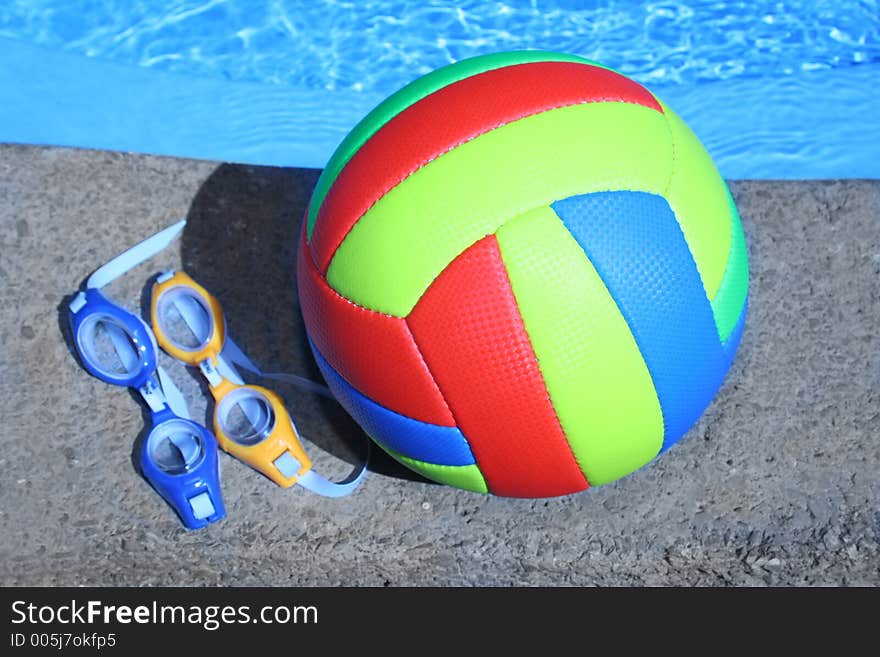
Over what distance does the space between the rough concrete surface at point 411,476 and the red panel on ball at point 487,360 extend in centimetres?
67

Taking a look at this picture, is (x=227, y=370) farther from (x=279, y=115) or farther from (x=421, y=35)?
(x=421, y=35)

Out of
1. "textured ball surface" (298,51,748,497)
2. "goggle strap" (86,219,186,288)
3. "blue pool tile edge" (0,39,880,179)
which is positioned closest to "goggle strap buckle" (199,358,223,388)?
"goggle strap" (86,219,186,288)

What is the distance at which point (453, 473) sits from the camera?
2.77 metres

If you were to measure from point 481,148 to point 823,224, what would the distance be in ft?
5.46

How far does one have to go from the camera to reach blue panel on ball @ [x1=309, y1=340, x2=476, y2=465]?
8.65 feet

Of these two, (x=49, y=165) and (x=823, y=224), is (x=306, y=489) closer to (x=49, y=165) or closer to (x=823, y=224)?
(x=49, y=165)

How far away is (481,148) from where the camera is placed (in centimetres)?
247

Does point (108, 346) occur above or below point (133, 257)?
below

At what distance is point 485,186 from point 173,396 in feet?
4.72

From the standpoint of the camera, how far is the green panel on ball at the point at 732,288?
103 inches

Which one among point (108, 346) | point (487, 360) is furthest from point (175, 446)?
point (487, 360)

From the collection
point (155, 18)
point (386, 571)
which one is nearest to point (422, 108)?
point (386, 571)

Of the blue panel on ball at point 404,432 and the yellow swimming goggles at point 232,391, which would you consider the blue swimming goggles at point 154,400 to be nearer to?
the yellow swimming goggles at point 232,391

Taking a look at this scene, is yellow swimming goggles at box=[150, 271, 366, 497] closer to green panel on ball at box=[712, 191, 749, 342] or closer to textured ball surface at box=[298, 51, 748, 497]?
textured ball surface at box=[298, 51, 748, 497]
